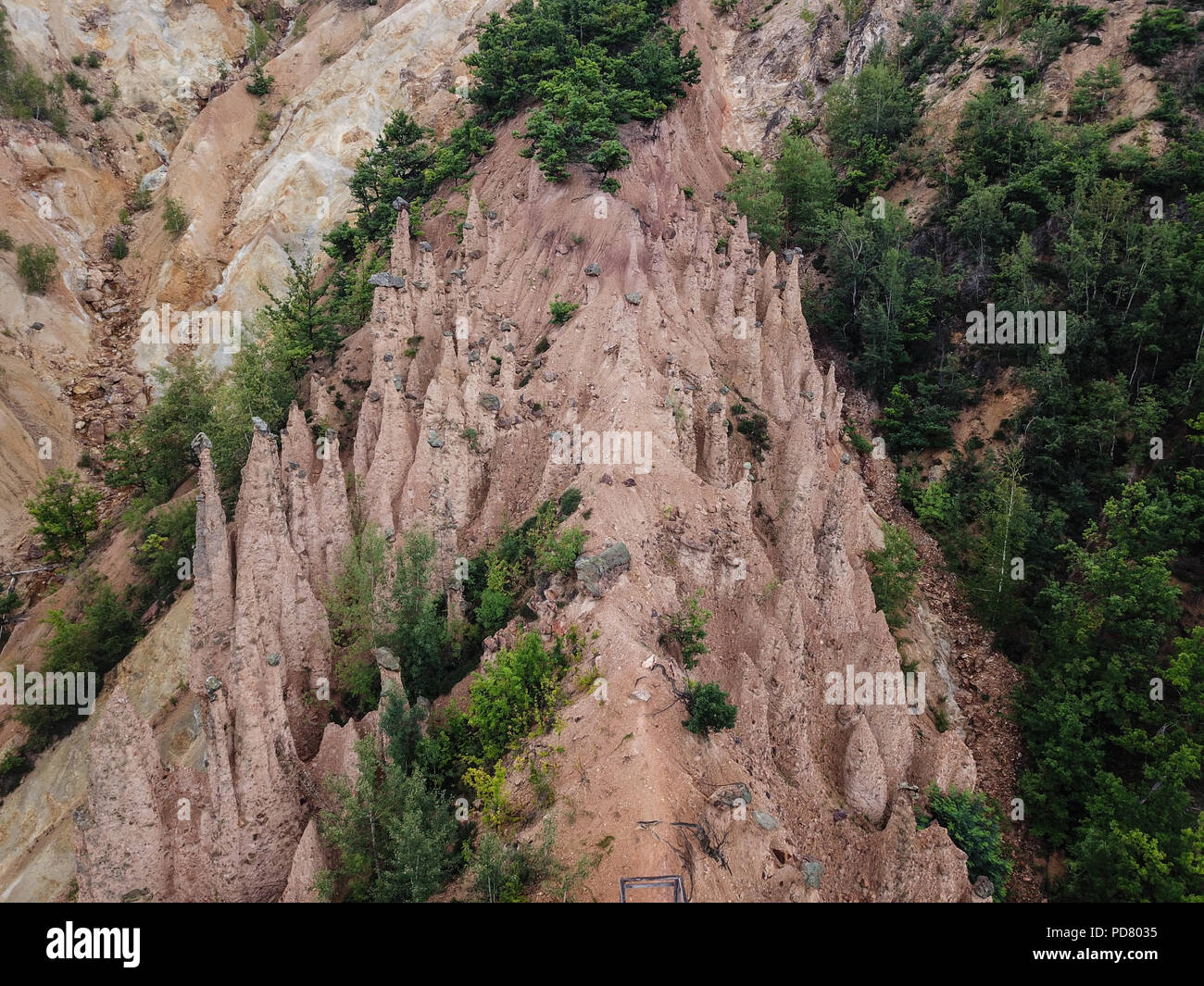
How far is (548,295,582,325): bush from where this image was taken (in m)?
28.6

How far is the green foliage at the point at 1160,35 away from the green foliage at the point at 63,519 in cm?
6821

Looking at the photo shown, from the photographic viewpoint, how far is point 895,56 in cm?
5000

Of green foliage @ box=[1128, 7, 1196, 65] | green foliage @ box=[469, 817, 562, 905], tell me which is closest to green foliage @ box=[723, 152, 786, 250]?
green foliage @ box=[1128, 7, 1196, 65]

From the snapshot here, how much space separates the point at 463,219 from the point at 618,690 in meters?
27.3

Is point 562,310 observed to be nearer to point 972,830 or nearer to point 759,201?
point 759,201

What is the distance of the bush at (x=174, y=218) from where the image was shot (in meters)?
48.2

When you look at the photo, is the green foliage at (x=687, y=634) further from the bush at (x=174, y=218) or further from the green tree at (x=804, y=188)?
the bush at (x=174, y=218)

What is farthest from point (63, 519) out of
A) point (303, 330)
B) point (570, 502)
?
point (570, 502)

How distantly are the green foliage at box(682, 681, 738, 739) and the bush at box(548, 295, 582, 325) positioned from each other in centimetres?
1788

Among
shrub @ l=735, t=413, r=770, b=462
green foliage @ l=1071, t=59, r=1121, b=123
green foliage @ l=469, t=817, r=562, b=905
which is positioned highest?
green foliage @ l=1071, t=59, r=1121, b=123

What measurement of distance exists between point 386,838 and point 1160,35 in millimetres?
58279

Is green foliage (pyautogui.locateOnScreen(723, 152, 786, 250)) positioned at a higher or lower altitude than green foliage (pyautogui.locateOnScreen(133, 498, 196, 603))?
higher

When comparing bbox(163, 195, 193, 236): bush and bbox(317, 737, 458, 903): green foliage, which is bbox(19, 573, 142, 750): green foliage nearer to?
bbox(317, 737, 458, 903): green foliage
